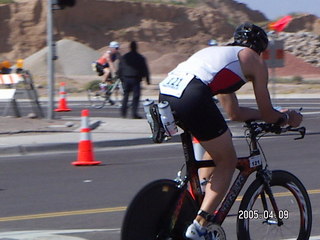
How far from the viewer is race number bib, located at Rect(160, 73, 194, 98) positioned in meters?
5.86

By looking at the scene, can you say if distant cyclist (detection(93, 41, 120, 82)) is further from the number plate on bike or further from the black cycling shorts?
the black cycling shorts

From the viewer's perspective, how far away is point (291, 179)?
6512 millimetres

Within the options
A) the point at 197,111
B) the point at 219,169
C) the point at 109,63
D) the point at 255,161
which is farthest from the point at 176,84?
the point at 109,63

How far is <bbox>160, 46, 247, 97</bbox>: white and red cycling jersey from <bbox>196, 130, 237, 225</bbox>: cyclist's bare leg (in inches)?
13.5

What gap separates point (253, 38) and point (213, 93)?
0.53m

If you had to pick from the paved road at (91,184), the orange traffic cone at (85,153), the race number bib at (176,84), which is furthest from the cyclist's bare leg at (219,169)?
the orange traffic cone at (85,153)

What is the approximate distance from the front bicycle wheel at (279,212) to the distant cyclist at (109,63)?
1891cm

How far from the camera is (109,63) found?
2594 cm

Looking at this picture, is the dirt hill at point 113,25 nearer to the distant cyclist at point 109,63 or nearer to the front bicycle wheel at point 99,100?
the front bicycle wheel at point 99,100

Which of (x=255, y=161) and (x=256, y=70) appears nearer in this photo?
(x=256, y=70)

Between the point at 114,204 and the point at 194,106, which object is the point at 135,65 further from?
the point at 194,106

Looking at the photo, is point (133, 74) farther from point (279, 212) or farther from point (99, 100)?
point (279, 212)

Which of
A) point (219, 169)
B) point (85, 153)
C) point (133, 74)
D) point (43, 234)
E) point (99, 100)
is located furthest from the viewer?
point (99, 100)

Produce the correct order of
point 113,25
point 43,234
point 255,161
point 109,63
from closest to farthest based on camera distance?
point 255,161 < point 43,234 < point 109,63 < point 113,25
